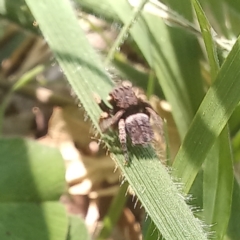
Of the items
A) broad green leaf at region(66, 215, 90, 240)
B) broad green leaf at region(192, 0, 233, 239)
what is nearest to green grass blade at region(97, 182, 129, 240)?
broad green leaf at region(66, 215, 90, 240)

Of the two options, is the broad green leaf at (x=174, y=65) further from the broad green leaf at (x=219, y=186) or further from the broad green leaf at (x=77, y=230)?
the broad green leaf at (x=77, y=230)

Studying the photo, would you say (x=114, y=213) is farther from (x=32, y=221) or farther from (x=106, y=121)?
(x=106, y=121)

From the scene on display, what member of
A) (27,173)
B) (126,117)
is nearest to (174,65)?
(126,117)

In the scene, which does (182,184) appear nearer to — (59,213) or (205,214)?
(205,214)

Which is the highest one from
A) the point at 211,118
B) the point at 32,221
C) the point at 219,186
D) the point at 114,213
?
the point at 211,118

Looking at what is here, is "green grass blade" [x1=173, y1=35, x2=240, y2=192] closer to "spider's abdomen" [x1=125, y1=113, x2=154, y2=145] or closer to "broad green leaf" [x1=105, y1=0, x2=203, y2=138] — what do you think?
"spider's abdomen" [x1=125, y1=113, x2=154, y2=145]

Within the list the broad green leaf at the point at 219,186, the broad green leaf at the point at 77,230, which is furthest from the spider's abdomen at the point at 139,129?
the broad green leaf at the point at 77,230

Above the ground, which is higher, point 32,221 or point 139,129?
point 139,129
